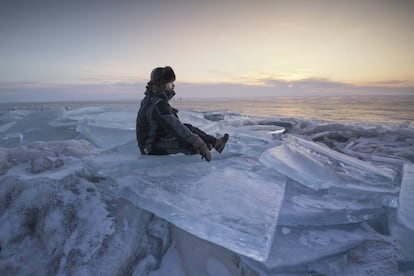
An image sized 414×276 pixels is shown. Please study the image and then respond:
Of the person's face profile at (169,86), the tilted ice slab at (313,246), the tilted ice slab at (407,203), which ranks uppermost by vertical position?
the person's face profile at (169,86)

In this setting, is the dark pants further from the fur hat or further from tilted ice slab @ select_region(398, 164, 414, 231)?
tilted ice slab @ select_region(398, 164, 414, 231)

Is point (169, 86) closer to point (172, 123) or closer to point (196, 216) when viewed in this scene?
point (172, 123)

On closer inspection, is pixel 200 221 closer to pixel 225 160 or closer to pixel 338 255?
pixel 338 255

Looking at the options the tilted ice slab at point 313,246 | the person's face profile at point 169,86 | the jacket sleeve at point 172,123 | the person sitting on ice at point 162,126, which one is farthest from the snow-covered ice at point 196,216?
the person's face profile at point 169,86

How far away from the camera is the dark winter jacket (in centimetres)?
266

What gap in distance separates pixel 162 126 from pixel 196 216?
1246 mm

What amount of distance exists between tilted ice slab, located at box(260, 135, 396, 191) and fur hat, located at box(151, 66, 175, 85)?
157cm

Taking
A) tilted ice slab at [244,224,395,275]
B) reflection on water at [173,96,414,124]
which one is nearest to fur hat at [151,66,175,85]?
tilted ice slab at [244,224,395,275]

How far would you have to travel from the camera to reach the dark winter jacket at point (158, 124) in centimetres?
266

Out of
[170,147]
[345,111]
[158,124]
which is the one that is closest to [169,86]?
[158,124]

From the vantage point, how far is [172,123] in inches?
105

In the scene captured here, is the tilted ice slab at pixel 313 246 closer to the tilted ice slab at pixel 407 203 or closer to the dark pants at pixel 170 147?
the tilted ice slab at pixel 407 203

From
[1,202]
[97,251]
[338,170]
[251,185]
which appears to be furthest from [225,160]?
[1,202]

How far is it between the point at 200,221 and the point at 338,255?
40.6 inches
